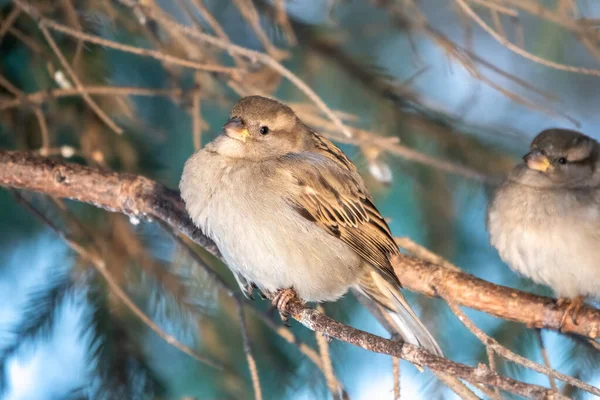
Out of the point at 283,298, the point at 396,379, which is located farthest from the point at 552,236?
the point at 283,298

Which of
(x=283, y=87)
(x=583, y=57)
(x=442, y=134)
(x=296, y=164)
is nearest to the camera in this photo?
(x=296, y=164)

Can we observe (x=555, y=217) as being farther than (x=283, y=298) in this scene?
Yes

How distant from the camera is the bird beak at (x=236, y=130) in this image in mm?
2205

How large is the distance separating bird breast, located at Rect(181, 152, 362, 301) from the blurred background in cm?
31

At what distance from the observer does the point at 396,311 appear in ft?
7.47

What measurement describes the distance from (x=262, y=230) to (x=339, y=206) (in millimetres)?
310

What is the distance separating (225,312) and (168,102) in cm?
115

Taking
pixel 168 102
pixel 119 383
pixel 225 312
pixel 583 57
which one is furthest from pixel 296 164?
pixel 583 57

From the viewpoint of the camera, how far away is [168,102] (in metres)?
3.33

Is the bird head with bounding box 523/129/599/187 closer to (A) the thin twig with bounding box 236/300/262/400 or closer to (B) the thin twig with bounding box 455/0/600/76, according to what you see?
(B) the thin twig with bounding box 455/0/600/76

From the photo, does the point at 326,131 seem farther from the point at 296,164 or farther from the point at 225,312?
the point at 225,312

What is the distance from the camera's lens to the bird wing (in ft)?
7.13

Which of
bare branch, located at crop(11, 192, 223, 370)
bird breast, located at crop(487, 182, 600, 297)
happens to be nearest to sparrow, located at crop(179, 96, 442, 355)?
bare branch, located at crop(11, 192, 223, 370)

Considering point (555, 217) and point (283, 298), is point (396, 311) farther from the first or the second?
point (555, 217)
